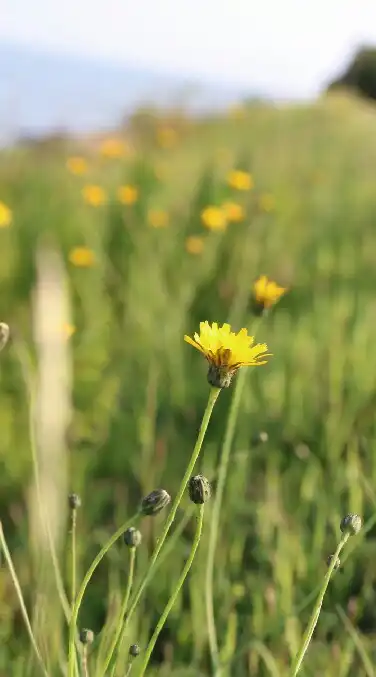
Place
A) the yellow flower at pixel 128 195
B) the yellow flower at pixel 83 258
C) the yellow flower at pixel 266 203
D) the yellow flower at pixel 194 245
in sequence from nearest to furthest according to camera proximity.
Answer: the yellow flower at pixel 83 258
the yellow flower at pixel 194 245
the yellow flower at pixel 128 195
the yellow flower at pixel 266 203

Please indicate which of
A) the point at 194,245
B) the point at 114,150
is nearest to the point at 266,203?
the point at 194,245

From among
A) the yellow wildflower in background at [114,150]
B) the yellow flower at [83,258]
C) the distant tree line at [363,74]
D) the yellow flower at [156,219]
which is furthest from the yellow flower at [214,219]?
the distant tree line at [363,74]

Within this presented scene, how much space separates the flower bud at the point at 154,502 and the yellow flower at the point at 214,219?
1.42 m

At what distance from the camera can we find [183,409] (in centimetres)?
153

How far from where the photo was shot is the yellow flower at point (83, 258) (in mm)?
1874

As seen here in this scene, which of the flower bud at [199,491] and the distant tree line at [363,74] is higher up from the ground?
the distant tree line at [363,74]

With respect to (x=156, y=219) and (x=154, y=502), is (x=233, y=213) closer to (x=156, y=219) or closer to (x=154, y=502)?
(x=156, y=219)

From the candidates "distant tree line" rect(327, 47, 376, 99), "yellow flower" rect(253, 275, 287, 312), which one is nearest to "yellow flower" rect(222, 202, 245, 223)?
"yellow flower" rect(253, 275, 287, 312)

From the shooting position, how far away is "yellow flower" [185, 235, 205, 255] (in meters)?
1.98

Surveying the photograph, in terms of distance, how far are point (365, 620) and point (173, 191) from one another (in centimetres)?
222

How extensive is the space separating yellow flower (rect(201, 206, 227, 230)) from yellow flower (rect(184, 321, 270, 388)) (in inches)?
53.5

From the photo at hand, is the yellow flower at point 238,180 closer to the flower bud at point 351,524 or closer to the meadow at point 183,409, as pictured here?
the meadow at point 183,409

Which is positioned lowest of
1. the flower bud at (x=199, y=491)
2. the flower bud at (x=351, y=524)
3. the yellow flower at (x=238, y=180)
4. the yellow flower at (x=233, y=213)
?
the flower bud at (x=351, y=524)

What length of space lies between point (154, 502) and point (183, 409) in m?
0.98
